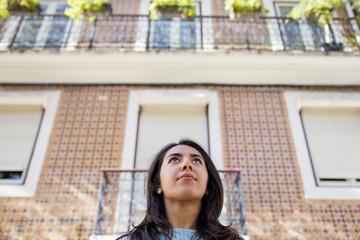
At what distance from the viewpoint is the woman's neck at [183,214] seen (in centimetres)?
207

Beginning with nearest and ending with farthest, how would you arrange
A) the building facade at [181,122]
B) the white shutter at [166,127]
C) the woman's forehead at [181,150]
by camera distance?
1. the woman's forehead at [181,150]
2. the building facade at [181,122]
3. the white shutter at [166,127]

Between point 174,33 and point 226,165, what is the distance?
3.35m

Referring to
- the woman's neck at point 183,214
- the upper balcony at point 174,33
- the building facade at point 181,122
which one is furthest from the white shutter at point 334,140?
the woman's neck at point 183,214

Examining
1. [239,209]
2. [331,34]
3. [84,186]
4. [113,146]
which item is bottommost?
[239,209]

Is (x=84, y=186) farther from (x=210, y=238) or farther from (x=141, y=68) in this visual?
(x=210, y=238)

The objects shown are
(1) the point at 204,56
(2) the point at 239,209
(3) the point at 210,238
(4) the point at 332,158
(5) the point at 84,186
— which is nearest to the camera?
(3) the point at 210,238

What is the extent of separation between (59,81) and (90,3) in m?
1.89

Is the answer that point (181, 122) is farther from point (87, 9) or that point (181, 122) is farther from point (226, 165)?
point (87, 9)

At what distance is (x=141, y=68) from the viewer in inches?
230

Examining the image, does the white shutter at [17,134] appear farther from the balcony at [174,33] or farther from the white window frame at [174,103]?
the white window frame at [174,103]

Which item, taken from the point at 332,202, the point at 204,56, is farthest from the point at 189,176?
the point at 204,56

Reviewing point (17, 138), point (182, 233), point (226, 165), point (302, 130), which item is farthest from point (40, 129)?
point (302, 130)

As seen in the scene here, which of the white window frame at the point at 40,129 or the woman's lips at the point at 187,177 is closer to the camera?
the woman's lips at the point at 187,177

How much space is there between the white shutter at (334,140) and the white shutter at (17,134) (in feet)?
16.2
